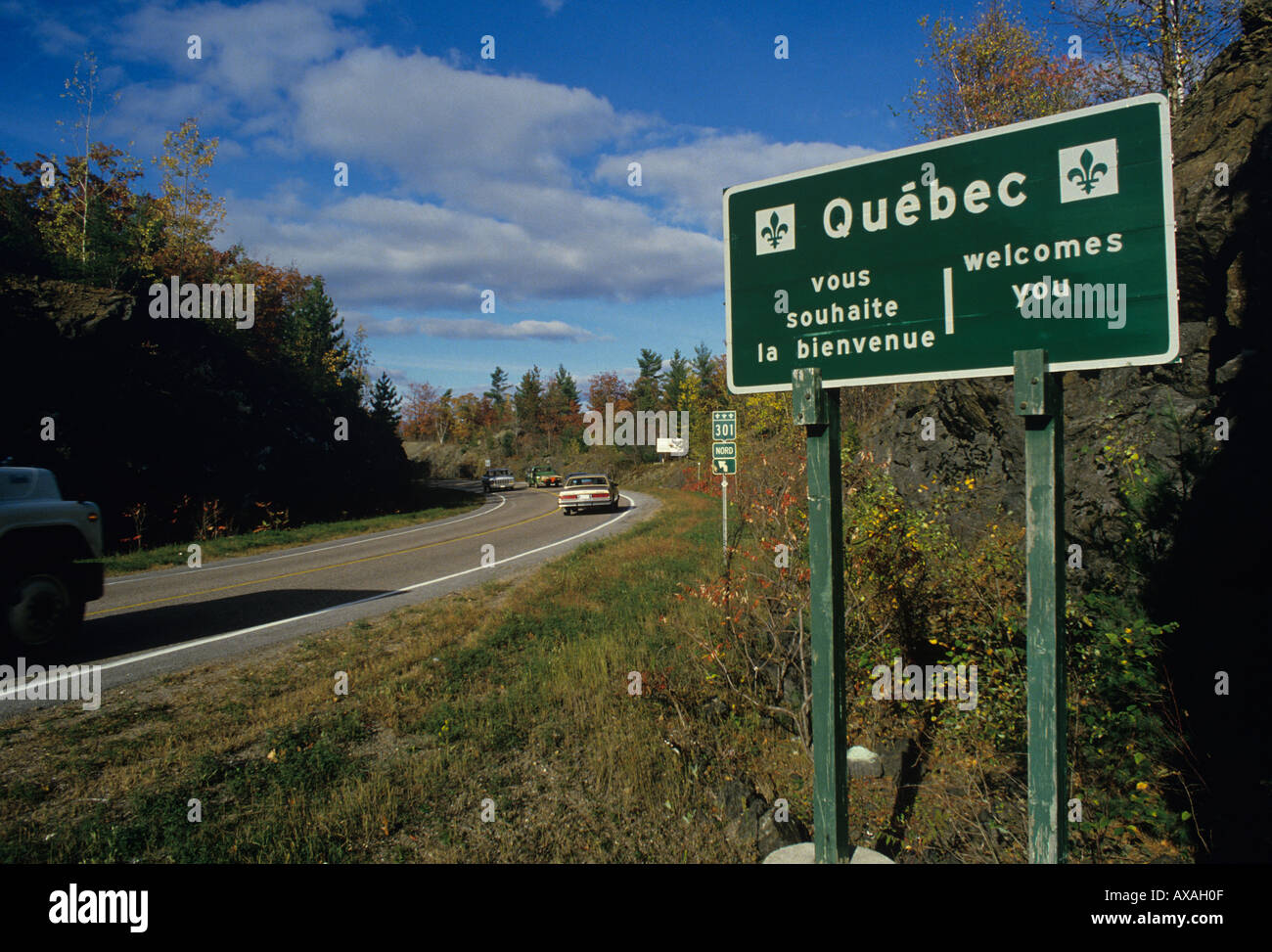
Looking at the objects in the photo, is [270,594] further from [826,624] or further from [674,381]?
[674,381]

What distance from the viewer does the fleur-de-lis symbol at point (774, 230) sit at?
2996 mm

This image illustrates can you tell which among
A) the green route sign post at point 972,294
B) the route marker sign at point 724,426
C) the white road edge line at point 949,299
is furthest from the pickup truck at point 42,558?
the route marker sign at point 724,426

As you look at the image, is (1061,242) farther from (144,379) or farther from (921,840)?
(144,379)

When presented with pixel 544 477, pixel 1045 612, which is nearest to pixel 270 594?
pixel 1045 612

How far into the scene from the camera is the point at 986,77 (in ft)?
81.4

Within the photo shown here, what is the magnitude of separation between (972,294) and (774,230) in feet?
2.93

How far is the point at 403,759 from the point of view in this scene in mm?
4930

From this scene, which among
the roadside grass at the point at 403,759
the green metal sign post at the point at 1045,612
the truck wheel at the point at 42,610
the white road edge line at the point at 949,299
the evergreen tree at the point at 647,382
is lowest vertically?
the roadside grass at the point at 403,759

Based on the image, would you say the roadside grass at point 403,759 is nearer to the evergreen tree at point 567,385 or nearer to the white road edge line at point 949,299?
the white road edge line at point 949,299

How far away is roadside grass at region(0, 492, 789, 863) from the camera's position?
3871mm

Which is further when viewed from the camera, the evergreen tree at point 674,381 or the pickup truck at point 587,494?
the evergreen tree at point 674,381

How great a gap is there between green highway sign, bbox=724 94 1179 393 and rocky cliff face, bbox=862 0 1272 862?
304 centimetres

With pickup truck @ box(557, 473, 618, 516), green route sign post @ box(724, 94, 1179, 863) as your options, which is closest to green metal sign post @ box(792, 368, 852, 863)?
green route sign post @ box(724, 94, 1179, 863)
